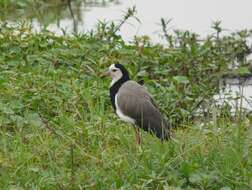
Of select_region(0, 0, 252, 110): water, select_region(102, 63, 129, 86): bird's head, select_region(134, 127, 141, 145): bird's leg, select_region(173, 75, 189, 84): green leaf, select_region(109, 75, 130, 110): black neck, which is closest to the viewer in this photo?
select_region(134, 127, 141, 145): bird's leg

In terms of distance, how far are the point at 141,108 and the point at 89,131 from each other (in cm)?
51

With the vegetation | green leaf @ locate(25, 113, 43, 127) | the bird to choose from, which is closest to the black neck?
the bird

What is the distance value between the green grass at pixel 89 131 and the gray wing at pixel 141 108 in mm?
117

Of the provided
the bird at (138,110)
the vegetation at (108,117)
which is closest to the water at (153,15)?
the vegetation at (108,117)

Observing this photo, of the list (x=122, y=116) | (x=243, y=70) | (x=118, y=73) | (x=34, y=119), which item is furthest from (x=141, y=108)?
(x=243, y=70)

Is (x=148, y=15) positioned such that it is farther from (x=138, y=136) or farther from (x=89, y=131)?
(x=89, y=131)

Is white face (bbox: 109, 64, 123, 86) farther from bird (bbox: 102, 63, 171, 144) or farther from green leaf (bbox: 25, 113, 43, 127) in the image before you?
green leaf (bbox: 25, 113, 43, 127)

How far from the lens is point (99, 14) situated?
11500 mm

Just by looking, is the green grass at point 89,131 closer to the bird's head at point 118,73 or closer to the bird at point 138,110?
the bird at point 138,110

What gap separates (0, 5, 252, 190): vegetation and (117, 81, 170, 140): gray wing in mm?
111

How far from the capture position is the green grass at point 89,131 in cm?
560

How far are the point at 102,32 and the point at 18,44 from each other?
89 cm

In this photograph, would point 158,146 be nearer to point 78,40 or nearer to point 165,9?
point 78,40

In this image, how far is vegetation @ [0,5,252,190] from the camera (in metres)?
5.62
